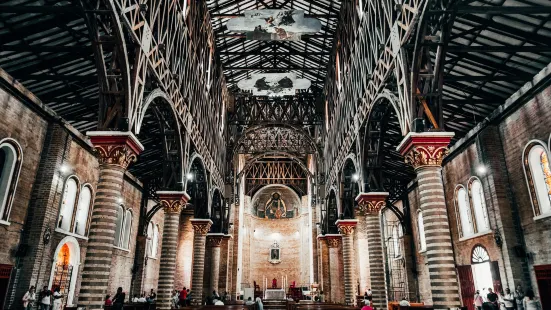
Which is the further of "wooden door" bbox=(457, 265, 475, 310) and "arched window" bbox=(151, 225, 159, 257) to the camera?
"arched window" bbox=(151, 225, 159, 257)

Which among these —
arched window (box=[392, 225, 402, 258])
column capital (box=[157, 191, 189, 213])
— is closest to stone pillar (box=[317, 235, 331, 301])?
arched window (box=[392, 225, 402, 258])

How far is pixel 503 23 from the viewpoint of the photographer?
1222cm

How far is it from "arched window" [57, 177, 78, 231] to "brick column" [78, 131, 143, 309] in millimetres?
8657

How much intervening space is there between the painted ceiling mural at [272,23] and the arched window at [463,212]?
11.7 metres

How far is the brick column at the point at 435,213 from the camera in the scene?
361 inches

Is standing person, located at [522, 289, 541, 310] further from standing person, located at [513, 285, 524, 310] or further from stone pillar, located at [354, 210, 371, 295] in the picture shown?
stone pillar, located at [354, 210, 371, 295]

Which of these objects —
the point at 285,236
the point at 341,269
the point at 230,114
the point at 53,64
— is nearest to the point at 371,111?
the point at 53,64

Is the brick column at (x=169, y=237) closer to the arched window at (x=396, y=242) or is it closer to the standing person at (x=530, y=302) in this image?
the standing person at (x=530, y=302)

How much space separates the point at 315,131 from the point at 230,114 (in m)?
8.38

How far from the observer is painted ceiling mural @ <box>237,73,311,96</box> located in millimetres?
26938

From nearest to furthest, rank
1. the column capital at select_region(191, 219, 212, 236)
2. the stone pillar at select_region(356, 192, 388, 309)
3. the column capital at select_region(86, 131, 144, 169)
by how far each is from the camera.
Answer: the column capital at select_region(86, 131, 144, 169) < the stone pillar at select_region(356, 192, 388, 309) < the column capital at select_region(191, 219, 212, 236)

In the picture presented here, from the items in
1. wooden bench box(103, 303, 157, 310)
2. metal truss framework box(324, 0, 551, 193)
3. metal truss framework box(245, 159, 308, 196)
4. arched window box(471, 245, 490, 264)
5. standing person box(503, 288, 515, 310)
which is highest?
metal truss framework box(245, 159, 308, 196)

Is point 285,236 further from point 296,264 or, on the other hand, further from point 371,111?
point 371,111

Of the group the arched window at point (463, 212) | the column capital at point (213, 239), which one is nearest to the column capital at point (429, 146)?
the arched window at point (463, 212)
